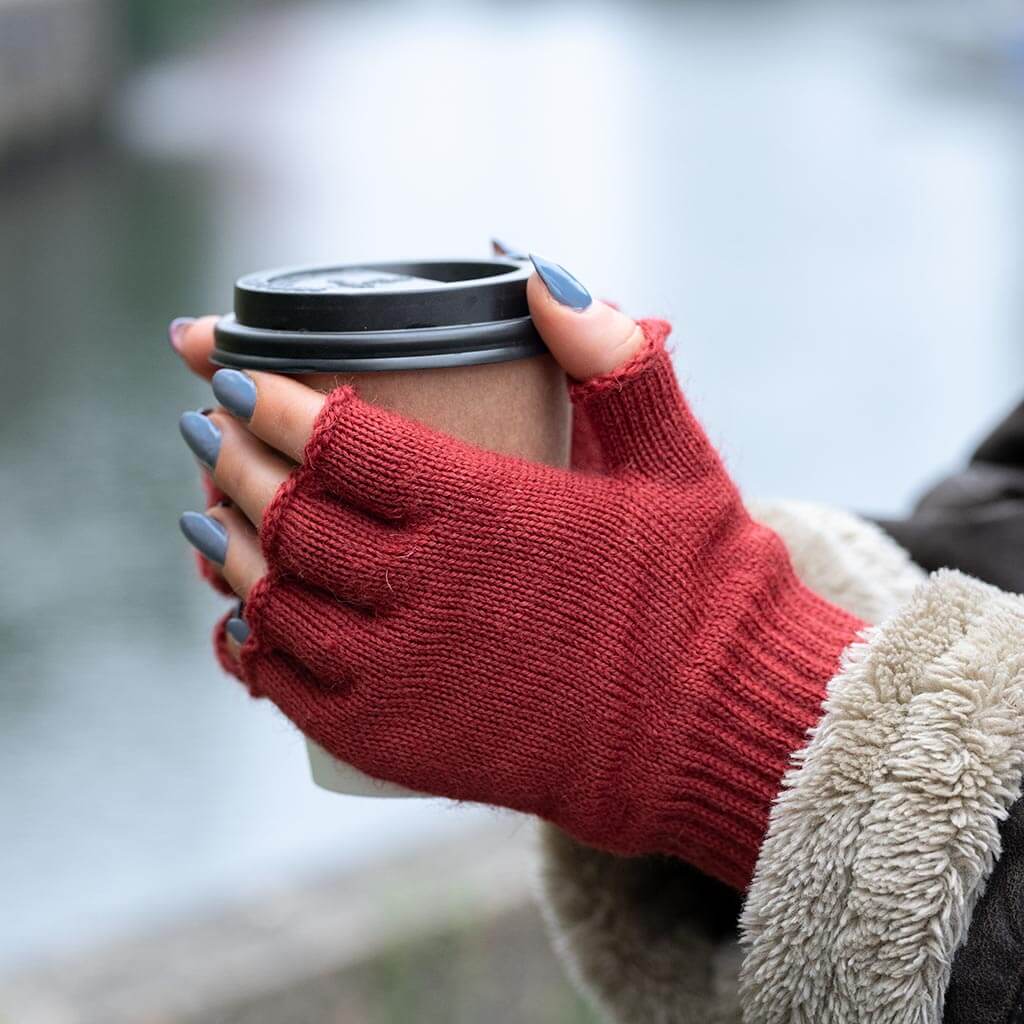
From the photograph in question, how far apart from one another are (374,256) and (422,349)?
675 cm

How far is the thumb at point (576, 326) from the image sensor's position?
854mm

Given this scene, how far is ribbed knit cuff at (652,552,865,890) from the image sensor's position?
881mm

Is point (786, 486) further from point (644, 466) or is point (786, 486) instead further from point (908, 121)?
point (908, 121)

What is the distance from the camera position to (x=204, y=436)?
890 millimetres

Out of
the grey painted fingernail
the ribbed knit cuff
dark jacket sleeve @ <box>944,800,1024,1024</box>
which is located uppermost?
the grey painted fingernail

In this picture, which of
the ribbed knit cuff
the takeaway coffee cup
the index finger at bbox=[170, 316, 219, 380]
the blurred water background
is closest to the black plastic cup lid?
the takeaway coffee cup

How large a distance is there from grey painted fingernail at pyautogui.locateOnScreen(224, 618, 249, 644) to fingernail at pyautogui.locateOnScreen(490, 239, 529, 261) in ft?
0.94

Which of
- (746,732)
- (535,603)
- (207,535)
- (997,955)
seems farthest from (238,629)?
(997,955)

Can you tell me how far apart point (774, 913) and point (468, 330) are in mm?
361

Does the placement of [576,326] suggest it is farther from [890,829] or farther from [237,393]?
[890,829]

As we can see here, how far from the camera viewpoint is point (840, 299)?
285 inches

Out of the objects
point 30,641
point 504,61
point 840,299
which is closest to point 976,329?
point 840,299

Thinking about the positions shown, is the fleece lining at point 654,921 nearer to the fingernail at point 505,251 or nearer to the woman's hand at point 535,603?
the woman's hand at point 535,603

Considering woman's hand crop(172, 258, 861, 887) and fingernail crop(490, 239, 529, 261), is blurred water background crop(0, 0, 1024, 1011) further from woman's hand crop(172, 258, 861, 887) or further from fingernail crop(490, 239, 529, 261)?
fingernail crop(490, 239, 529, 261)
